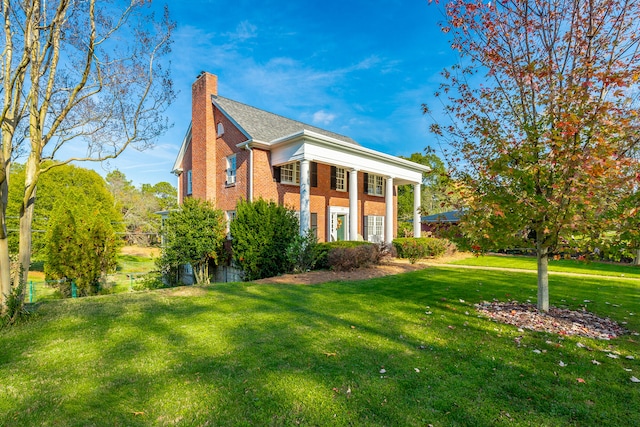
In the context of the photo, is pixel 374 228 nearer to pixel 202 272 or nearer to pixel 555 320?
pixel 202 272

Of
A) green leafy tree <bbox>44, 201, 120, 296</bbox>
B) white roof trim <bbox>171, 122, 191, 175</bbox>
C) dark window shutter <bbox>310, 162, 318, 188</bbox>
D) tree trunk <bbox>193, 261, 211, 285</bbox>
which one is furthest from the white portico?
green leafy tree <bbox>44, 201, 120, 296</bbox>

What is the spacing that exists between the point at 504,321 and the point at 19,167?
135 feet

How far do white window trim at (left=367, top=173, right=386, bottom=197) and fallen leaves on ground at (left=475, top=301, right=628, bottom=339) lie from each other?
13.3 m

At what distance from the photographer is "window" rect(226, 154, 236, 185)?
1496 cm

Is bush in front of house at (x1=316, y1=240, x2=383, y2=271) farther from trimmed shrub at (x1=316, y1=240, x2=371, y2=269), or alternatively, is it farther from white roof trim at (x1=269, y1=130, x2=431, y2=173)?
white roof trim at (x1=269, y1=130, x2=431, y2=173)

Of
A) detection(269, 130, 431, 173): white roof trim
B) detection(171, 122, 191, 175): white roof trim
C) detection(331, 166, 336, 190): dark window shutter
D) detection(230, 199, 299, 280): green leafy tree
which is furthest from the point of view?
detection(171, 122, 191, 175): white roof trim

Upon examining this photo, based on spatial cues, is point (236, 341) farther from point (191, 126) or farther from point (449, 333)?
point (191, 126)

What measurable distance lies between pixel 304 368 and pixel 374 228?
53.1 feet

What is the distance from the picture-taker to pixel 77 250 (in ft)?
36.5

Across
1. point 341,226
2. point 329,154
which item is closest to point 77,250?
point 329,154

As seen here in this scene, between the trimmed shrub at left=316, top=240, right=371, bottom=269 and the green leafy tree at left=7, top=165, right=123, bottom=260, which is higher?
the green leafy tree at left=7, top=165, right=123, bottom=260

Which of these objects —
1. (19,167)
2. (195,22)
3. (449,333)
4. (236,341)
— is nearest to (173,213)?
(195,22)

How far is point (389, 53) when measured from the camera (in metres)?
13.2

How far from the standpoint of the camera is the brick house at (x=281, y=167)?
13562 millimetres
